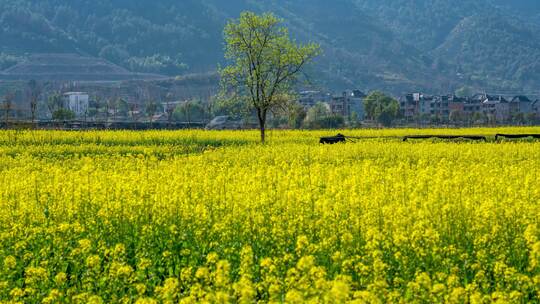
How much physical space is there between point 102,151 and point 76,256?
24.8m

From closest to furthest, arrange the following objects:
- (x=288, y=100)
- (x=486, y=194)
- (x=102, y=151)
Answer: (x=486, y=194), (x=102, y=151), (x=288, y=100)

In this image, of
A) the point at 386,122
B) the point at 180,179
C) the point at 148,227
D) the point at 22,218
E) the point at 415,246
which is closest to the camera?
the point at 415,246

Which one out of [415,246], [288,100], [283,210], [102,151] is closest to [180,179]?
[283,210]

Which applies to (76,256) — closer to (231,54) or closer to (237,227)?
(237,227)

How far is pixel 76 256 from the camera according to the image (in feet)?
41.1

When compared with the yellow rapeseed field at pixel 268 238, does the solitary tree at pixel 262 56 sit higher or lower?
higher

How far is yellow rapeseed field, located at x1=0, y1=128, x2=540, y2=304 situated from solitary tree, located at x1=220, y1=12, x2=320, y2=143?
83.3ft

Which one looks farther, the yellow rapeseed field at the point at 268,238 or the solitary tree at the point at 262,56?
the solitary tree at the point at 262,56

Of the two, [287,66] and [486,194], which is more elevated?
[287,66]

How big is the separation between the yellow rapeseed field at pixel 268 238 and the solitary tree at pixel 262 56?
83.3ft

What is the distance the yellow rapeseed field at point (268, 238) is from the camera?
897 cm

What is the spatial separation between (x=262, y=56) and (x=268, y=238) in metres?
36.2

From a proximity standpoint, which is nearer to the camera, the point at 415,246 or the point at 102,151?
the point at 415,246

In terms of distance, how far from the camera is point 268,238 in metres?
12.5
